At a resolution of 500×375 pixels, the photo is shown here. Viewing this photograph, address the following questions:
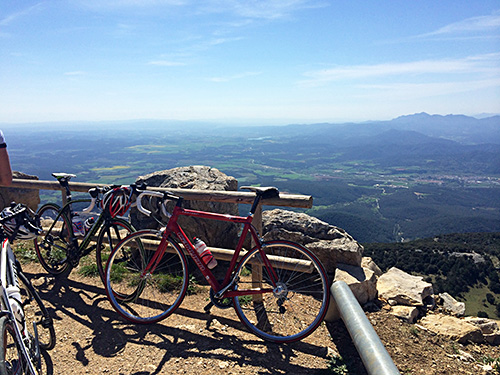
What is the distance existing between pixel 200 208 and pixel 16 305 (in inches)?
158

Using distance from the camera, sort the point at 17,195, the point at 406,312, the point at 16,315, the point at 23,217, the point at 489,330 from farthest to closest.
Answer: the point at 17,195
the point at 489,330
the point at 406,312
the point at 23,217
the point at 16,315

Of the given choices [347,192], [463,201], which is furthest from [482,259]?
[463,201]

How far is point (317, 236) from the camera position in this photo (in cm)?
590

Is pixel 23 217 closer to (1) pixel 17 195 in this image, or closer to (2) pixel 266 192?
(2) pixel 266 192

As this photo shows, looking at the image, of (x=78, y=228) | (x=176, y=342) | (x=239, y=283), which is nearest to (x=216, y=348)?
(x=176, y=342)

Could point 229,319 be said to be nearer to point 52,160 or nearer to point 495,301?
point 495,301

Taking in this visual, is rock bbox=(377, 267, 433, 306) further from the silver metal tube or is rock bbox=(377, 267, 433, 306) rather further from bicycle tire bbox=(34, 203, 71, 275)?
bicycle tire bbox=(34, 203, 71, 275)

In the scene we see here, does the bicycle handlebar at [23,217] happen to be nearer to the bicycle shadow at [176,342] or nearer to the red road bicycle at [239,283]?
the red road bicycle at [239,283]

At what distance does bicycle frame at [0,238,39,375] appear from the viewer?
2.16 m

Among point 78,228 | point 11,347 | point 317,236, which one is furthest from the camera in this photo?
point 317,236

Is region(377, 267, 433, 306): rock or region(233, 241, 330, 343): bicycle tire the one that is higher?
region(233, 241, 330, 343): bicycle tire

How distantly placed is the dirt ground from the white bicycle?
0.39 m

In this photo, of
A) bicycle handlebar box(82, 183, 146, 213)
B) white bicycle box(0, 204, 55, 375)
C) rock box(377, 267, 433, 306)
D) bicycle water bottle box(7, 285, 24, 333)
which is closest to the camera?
white bicycle box(0, 204, 55, 375)

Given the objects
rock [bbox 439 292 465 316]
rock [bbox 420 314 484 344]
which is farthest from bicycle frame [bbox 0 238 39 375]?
rock [bbox 439 292 465 316]
